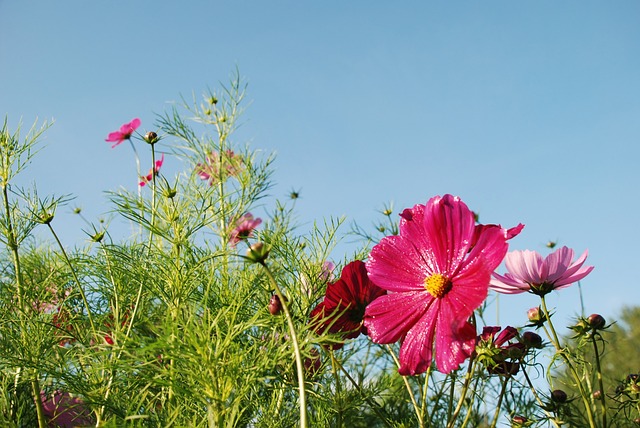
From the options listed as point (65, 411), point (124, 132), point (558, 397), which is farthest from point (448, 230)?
point (124, 132)

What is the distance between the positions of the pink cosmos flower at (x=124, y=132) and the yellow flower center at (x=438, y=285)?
0.77 meters

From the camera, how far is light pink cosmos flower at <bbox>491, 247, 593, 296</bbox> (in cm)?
74

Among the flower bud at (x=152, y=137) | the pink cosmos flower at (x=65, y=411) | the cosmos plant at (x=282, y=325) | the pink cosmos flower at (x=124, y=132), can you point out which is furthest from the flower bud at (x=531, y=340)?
the pink cosmos flower at (x=124, y=132)

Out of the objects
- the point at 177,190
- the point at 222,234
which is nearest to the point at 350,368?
the point at 222,234

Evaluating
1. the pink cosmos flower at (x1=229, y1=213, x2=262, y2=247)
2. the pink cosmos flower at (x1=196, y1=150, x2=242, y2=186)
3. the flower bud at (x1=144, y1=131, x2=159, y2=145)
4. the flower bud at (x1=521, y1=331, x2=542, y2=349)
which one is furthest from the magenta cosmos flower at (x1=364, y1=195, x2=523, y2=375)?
the pink cosmos flower at (x1=196, y1=150, x2=242, y2=186)

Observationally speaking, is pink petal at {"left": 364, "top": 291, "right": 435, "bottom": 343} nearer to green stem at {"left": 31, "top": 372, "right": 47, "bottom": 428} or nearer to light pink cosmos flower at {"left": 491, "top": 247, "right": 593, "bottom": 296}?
light pink cosmos flower at {"left": 491, "top": 247, "right": 593, "bottom": 296}

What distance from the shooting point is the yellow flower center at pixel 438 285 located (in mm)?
678

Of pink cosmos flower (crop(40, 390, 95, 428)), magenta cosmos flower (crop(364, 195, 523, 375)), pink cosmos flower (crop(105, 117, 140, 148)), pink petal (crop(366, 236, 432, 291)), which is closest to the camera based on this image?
magenta cosmos flower (crop(364, 195, 523, 375))

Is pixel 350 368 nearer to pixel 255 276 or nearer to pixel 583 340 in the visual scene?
pixel 255 276

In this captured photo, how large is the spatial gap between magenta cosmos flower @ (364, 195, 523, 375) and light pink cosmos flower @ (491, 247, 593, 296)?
0.08m

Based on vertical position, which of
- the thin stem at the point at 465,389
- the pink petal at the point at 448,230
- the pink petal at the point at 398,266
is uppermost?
the pink petal at the point at 448,230

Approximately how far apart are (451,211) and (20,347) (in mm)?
678

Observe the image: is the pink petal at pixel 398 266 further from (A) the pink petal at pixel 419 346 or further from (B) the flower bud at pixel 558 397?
(B) the flower bud at pixel 558 397

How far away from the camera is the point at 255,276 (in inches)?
39.8
